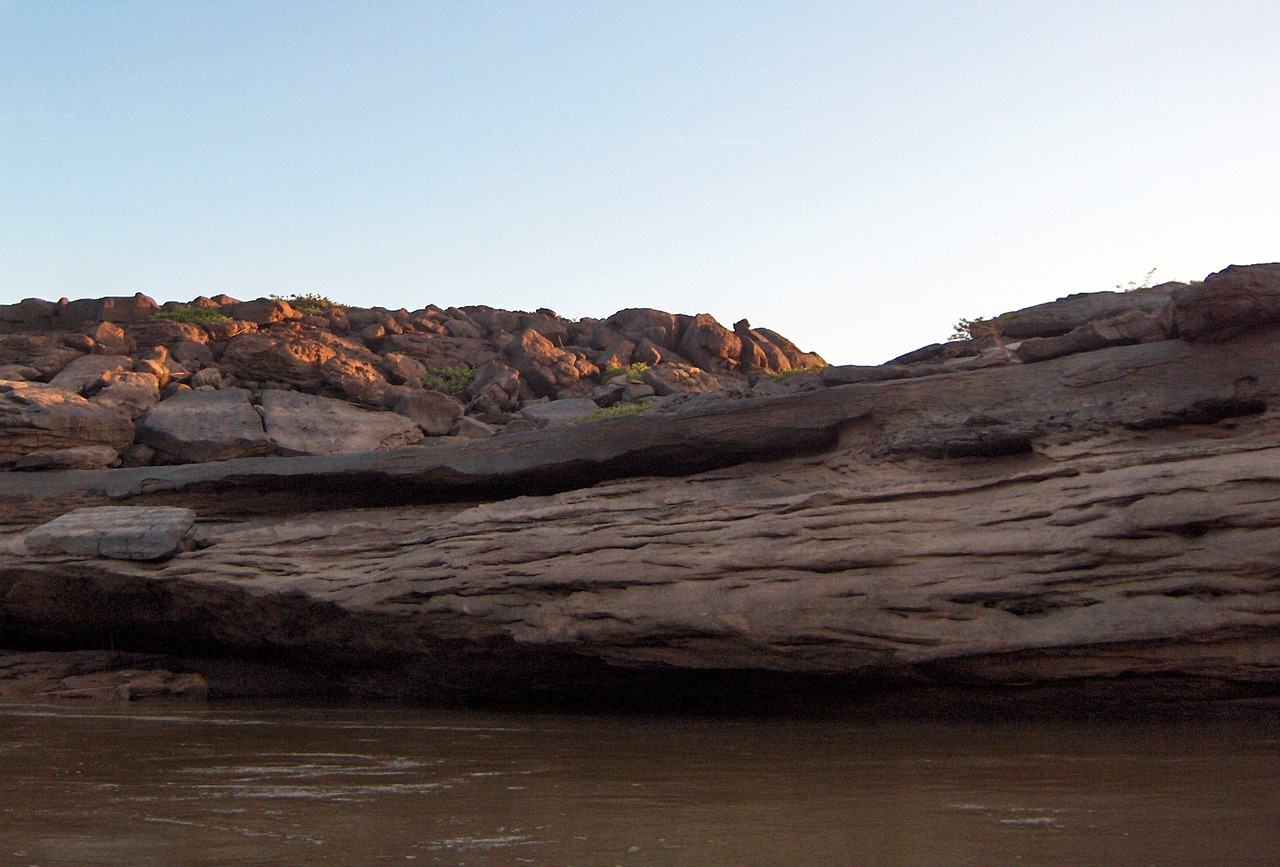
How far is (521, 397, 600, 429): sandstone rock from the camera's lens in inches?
518

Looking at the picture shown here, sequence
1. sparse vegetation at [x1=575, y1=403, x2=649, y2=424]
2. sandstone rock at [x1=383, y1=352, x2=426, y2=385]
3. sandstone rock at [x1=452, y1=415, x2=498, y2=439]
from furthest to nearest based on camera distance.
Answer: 1. sandstone rock at [x1=383, y1=352, x2=426, y2=385]
2. sandstone rock at [x1=452, y1=415, x2=498, y2=439]
3. sparse vegetation at [x1=575, y1=403, x2=649, y2=424]

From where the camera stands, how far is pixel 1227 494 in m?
5.79

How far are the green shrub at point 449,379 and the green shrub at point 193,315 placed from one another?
11.4 feet

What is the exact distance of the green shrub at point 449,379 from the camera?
1522 centimetres

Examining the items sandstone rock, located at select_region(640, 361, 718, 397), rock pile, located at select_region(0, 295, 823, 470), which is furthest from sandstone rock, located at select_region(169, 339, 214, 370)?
sandstone rock, located at select_region(640, 361, 718, 397)

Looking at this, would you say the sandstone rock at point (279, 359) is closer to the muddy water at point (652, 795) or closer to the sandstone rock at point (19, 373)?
the sandstone rock at point (19, 373)

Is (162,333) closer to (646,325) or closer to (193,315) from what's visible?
(193,315)

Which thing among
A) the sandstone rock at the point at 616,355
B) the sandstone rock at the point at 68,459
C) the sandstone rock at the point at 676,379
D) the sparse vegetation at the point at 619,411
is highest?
the sandstone rock at the point at 616,355

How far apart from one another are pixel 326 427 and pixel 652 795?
30.4 ft

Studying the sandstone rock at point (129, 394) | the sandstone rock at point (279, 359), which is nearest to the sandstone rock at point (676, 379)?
the sandstone rock at point (279, 359)

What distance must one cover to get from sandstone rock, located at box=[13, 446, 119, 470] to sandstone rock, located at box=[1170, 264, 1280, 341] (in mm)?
10264

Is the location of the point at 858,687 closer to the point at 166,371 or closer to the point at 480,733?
the point at 480,733

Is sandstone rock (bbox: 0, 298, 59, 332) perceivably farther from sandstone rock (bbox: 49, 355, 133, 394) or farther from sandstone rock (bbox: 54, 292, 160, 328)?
sandstone rock (bbox: 49, 355, 133, 394)

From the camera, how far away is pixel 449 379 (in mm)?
15672
